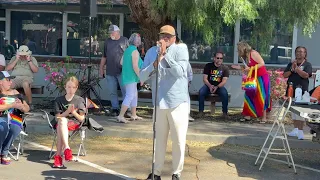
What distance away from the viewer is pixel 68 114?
274 inches

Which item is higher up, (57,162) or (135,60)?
(135,60)

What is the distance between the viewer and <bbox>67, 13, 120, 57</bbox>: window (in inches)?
565

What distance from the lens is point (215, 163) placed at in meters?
7.18

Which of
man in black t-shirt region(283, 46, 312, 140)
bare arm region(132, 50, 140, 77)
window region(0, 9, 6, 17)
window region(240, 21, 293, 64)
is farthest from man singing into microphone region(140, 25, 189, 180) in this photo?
window region(0, 9, 6, 17)

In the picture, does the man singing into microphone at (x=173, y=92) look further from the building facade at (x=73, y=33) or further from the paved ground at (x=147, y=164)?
the building facade at (x=73, y=33)

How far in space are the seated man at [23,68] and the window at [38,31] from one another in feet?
13.2

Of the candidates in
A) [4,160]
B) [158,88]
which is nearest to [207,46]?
[4,160]

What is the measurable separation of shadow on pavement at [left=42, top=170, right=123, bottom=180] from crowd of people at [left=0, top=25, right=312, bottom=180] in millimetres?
239

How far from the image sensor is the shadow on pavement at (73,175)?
6199 mm

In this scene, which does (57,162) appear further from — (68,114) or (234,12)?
(234,12)

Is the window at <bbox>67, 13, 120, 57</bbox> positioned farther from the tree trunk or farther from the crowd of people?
the tree trunk

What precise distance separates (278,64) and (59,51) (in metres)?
6.18

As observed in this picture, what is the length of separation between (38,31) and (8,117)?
27.0ft

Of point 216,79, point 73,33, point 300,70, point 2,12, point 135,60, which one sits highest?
point 2,12
